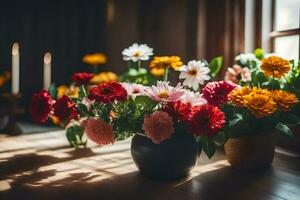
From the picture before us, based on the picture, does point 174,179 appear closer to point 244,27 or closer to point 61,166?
point 61,166

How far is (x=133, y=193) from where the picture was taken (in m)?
0.88

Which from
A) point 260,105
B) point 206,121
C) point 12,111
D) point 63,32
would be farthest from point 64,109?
point 63,32

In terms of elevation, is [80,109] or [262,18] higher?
[262,18]

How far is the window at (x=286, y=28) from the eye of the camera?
5.06 feet

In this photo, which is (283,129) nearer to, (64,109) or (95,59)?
(64,109)

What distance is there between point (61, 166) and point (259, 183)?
0.57m

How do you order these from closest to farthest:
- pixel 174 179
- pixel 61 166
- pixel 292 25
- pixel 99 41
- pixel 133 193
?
pixel 133 193 → pixel 174 179 → pixel 61 166 → pixel 292 25 → pixel 99 41

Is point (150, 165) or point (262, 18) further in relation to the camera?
point (262, 18)

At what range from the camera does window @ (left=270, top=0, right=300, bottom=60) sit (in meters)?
1.54

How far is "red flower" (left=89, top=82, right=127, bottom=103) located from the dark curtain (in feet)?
4.78

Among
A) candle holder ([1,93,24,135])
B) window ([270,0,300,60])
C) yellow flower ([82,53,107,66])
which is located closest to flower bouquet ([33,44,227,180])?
window ([270,0,300,60])

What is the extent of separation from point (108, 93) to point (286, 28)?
0.98 meters

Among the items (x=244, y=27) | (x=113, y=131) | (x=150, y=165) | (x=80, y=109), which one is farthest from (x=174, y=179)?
(x=244, y=27)

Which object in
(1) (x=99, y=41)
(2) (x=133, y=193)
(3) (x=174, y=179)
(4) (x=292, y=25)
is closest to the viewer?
(2) (x=133, y=193)
